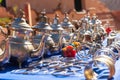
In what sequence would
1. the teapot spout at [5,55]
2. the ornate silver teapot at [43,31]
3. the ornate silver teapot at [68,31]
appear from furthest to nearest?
the ornate silver teapot at [68,31] < the ornate silver teapot at [43,31] < the teapot spout at [5,55]

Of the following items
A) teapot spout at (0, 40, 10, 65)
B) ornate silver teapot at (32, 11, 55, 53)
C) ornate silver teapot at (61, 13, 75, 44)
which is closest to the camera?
teapot spout at (0, 40, 10, 65)

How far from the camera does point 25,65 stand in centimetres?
122

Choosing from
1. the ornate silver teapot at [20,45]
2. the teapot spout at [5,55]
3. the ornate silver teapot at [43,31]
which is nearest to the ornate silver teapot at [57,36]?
the ornate silver teapot at [43,31]

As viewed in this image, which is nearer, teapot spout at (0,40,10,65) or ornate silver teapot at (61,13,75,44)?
teapot spout at (0,40,10,65)

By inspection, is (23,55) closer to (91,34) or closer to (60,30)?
(60,30)

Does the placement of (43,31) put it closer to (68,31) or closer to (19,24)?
(19,24)

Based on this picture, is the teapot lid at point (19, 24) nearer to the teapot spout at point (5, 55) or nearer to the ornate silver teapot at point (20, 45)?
the ornate silver teapot at point (20, 45)

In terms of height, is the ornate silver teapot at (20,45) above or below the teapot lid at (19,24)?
below

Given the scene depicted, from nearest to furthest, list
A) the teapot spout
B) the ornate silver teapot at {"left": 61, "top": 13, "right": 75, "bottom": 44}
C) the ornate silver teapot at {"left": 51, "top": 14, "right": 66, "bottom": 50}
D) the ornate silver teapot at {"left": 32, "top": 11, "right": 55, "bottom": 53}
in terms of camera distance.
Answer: the teapot spout < the ornate silver teapot at {"left": 32, "top": 11, "right": 55, "bottom": 53} < the ornate silver teapot at {"left": 51, "top": 14, "right": 66, "bottom": 50} < the ornate silver teapot at {"left": 61, "top": 13, "right": 75, "bottom": 44}

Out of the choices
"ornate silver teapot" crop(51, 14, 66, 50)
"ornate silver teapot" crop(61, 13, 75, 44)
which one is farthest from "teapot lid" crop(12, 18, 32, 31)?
"ornate silver teapot" crop(61, 13, 75, 44)

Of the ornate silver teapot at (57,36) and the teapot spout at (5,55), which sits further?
the ornate silver teapot at (57,36)

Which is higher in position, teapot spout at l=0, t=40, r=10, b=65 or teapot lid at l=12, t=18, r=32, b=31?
teapot lid at l=12, t=18, r=32, b=31

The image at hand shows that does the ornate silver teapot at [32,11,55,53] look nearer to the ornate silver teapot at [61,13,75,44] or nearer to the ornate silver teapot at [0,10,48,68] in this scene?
the ornate silver teapot at [0,10,48,68]

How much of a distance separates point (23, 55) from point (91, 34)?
62cm
